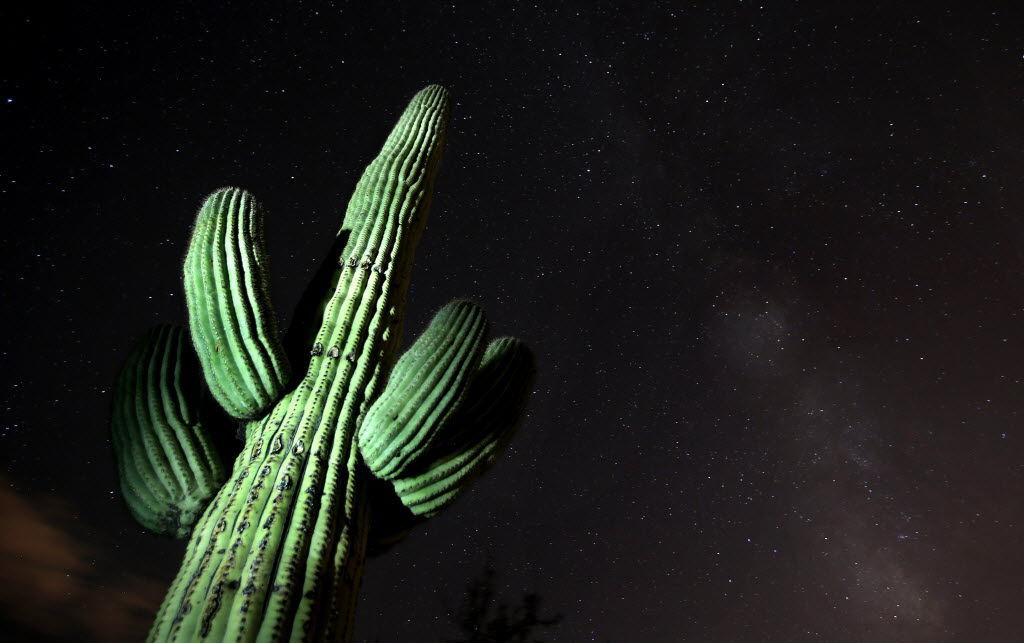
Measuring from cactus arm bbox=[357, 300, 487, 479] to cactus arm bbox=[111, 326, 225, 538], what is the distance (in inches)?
22.3

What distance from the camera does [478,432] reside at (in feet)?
8.51

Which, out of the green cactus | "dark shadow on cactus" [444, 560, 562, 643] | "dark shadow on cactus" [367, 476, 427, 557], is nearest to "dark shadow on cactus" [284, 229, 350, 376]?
the green cactus

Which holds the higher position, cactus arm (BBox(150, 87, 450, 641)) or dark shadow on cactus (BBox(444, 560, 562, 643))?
cactus arm (BBox(150, 87, 450, 641))

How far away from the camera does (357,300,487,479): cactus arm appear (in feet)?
7.30

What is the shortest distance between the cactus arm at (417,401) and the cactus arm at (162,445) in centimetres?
57

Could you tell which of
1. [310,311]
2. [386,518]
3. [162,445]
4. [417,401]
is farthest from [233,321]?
[386,518]

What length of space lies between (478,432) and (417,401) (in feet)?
1.38

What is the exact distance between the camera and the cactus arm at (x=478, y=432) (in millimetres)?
2385

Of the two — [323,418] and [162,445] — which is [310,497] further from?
[162,445]

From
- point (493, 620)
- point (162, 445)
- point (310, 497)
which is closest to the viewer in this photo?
point (310, 497)

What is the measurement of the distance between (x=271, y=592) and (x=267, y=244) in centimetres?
149

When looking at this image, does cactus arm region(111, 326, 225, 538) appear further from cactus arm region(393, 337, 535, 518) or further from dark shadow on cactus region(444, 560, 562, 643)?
dark shadow on cactus region(444, 560, 562, 643)

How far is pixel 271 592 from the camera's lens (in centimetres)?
173

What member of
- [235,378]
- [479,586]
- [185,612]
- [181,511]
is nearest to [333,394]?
[235,378]
